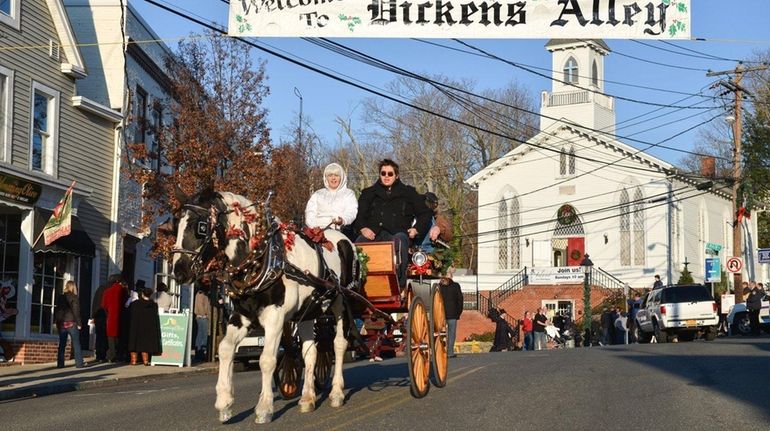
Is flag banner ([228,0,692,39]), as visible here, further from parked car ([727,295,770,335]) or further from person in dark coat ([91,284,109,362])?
parked car ([727,295,770,335])

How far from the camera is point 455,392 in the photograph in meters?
12.5

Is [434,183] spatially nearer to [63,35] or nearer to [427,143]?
[427,143]

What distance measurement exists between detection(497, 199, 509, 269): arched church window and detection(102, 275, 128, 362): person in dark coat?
34.5 meters

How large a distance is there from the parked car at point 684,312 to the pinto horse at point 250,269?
24266mm

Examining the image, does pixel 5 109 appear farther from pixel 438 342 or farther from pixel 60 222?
pixel 438 342

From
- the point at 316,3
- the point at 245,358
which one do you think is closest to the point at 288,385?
the point at 316,3

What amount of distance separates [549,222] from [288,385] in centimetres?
4463

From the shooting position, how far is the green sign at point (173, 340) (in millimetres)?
23531

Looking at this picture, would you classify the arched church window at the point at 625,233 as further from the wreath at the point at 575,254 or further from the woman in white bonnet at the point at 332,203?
the woman in white bonnet at the point at 332,203

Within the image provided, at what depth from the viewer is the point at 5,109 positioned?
24344 mm

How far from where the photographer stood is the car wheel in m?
39.2

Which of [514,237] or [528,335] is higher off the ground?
[514,237]

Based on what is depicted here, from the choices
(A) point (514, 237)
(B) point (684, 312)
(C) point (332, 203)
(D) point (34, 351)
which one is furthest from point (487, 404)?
(A) point (514, 237)

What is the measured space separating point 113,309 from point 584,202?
3505 centimetres
